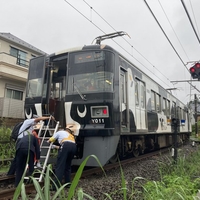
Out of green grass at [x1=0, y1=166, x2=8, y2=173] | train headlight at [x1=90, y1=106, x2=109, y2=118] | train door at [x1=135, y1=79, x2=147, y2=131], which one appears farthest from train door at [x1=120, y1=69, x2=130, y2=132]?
green grass at [x1=0, y1=166, x2=8, y2=173]

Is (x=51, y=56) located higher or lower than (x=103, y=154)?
higher

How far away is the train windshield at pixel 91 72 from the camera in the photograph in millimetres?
5664

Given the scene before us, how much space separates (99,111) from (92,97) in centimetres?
39

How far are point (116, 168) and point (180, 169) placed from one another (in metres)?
1.94

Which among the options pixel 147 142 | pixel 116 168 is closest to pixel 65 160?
pixel 116 168

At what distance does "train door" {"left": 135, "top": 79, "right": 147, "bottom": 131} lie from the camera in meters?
7.25

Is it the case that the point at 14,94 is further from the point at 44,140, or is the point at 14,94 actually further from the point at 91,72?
the point at 91,72

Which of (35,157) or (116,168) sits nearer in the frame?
(35,157)

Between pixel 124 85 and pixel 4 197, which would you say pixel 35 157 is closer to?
pixel 4 197

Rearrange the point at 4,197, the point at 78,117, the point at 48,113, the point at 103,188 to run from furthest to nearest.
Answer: the point at 48,113 → the point at 78,117 → the point at 103,188 → the point at 4,197

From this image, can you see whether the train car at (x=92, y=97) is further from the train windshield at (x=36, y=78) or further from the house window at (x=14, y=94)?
the house window at (x=14, y=94)

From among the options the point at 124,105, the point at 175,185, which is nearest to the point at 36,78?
the point at 124,105

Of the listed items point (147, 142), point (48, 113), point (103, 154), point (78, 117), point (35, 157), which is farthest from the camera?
point (147, 142)

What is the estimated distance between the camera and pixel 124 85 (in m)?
6.53
